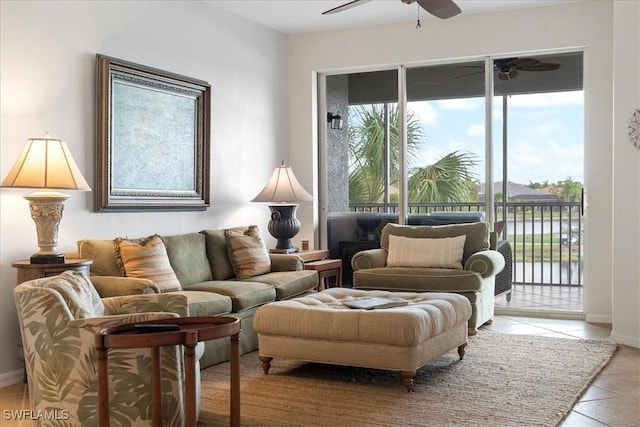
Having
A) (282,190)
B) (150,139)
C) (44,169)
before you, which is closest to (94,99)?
(150,139)

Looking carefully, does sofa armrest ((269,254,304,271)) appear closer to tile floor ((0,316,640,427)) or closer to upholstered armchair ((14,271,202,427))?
tile floor ((0,316,640,427))

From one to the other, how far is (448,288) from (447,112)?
7.31 ft

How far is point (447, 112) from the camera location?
7.16 meters

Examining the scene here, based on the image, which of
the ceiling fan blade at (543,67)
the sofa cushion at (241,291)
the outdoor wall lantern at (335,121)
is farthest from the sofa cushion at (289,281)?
the ceiling fan blade at (543,67)

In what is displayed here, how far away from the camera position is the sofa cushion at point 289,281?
5449 mm

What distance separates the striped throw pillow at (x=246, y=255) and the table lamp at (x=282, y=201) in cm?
75

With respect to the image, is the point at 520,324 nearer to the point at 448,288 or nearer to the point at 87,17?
the point at 448,288

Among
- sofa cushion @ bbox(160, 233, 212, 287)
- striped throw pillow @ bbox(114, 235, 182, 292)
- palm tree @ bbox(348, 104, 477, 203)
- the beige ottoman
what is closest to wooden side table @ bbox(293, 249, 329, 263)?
palm tree @ bbox(348, 104, 477, 203)

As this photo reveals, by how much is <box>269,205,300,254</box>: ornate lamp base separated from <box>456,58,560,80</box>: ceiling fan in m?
2.33

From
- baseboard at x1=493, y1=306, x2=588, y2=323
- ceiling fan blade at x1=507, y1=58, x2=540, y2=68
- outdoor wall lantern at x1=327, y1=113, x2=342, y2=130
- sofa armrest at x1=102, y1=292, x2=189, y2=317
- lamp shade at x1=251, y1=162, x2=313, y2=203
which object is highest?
ceiling fan blade at x1=507, y1=58, x2=540, y2=68

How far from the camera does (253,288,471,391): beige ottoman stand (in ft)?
13.0

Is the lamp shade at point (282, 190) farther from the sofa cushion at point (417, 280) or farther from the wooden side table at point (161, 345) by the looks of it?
the wooden side table at point (161, 345)

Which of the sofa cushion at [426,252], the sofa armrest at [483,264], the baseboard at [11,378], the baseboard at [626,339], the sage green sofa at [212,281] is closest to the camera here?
the baseboard at [11,378]

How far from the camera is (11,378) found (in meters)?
4.40
